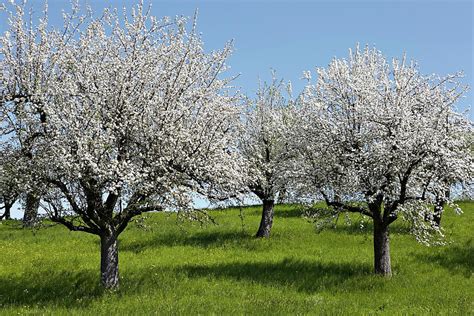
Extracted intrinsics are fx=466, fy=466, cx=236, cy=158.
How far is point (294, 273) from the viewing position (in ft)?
66.4

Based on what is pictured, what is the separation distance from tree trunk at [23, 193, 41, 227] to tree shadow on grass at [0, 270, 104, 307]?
8.43ft

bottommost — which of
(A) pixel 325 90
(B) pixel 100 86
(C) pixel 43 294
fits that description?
(C) pixel 43 294

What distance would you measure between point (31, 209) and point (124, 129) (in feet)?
14.6

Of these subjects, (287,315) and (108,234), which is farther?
(108,234)

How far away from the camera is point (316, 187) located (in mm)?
20094

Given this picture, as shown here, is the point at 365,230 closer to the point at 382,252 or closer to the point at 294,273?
the point at 382,252

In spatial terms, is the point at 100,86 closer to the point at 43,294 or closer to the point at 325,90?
the point at 43,294

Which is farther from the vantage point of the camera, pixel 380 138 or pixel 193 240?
pixel 193 240

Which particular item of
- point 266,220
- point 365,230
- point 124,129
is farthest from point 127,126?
point 365,230

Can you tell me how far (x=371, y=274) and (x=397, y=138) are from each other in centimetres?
586

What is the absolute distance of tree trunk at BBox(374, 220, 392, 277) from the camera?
19.7 metres

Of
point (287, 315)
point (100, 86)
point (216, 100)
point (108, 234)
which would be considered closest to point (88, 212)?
point (108, 234)

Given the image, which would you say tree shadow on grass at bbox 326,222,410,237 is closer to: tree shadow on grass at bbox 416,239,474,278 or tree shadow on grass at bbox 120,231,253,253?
tree shadow on grass at bbox 416,239,474,278

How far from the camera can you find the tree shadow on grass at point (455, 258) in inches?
828
